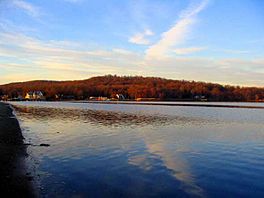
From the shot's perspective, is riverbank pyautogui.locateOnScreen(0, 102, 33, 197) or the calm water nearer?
riverbank pyautogui.locateOnScreen(0, 102, 33, 197)

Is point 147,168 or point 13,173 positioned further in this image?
point 147,168

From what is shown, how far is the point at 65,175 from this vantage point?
46.7ft

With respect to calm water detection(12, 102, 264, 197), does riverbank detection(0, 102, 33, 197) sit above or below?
above

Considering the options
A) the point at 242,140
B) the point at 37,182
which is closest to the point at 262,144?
the point at 242,140

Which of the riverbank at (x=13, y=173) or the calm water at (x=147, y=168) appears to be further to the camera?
the calm water at (x=147, y=168)

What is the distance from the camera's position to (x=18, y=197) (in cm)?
1051

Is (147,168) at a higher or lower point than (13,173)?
lower

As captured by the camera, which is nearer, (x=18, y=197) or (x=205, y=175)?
(x=18, y=197)

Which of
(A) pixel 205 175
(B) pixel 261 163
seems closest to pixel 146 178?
(A) pixel 205 175

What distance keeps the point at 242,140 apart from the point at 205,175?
13.5 metres

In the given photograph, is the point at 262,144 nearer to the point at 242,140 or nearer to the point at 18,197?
the point at 242,140

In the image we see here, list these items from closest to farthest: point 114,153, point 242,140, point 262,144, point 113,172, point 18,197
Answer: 1. point 18,197
2. point 113,172
3. point 114,153
4. point 262,144
5. point 242,140

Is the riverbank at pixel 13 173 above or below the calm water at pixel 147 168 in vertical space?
above

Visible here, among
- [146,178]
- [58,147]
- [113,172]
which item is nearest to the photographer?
[146,178]
